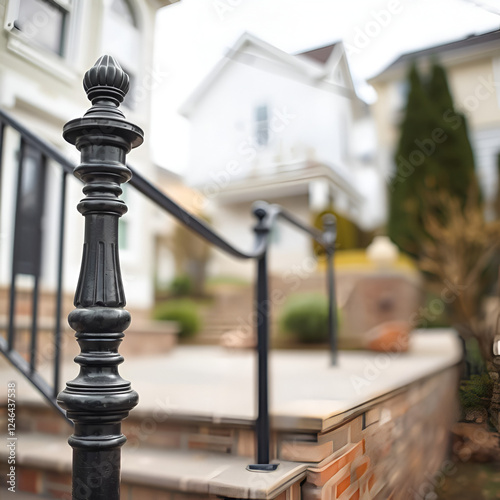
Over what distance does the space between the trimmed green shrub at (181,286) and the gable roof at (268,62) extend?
255 inches

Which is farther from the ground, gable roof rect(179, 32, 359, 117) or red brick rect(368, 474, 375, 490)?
gable roof rect(179, 32, 359, 117)

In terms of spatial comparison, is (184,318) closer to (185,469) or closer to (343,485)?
(185,469)

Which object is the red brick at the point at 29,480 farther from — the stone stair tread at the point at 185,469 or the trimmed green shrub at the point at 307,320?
the trimmed green shrub at the point at 307,320

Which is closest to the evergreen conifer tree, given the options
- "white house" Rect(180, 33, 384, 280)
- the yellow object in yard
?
the yellow object in yard

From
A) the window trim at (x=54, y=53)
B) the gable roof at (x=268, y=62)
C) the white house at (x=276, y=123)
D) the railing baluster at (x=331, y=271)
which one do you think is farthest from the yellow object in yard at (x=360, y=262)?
the window trim at (x=54, y=53)

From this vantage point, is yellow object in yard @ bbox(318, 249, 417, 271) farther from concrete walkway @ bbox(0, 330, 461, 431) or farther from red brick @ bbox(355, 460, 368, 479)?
red brick @ bbox(355, 460, 368, 479)

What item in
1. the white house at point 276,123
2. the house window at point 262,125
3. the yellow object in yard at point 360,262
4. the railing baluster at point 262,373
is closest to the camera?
the railing baluster at point 262,373

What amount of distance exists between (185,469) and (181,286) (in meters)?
6.74

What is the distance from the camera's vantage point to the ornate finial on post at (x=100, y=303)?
0.66 m

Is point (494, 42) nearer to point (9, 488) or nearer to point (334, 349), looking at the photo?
point (9, 488)

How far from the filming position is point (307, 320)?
4848mm

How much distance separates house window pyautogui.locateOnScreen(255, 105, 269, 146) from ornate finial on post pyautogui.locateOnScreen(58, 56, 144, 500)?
122cm

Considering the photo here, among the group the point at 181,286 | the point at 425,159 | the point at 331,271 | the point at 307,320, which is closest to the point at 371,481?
the point at 331,271

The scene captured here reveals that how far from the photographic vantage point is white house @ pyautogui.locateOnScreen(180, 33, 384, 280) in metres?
1.26
